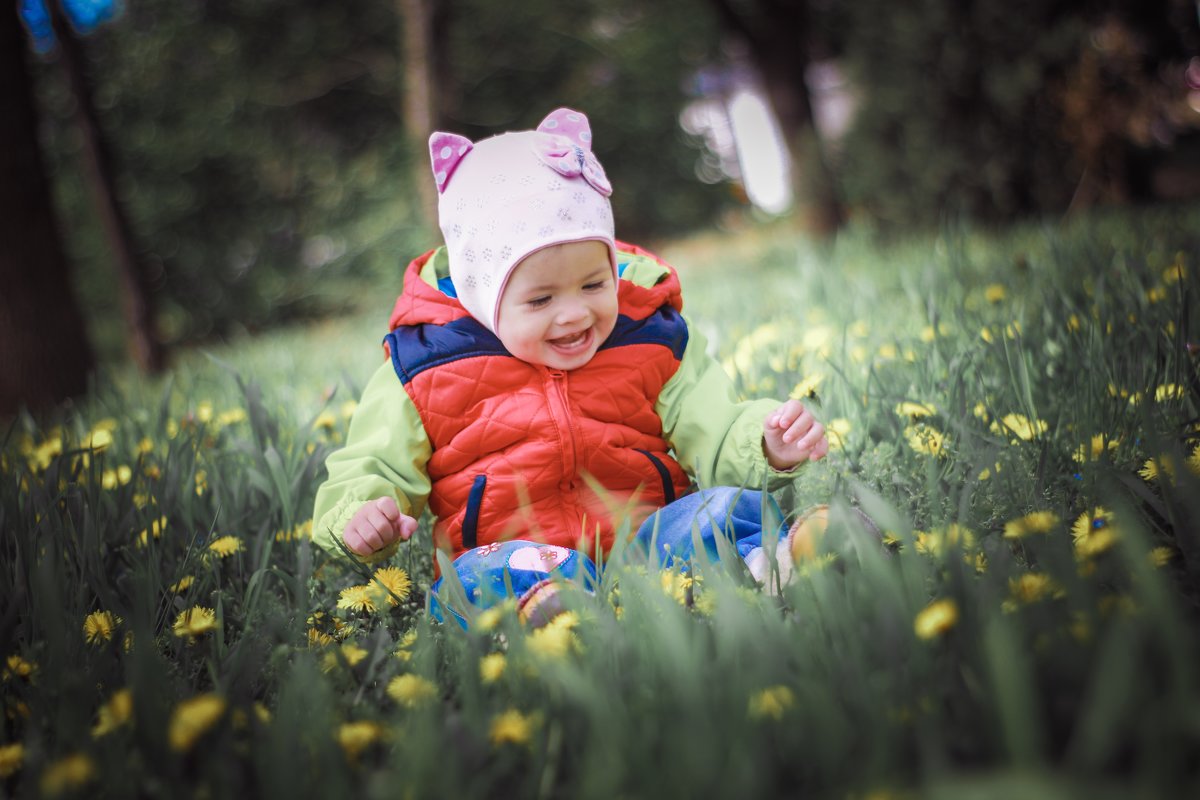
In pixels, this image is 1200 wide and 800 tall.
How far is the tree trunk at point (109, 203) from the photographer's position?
5906mm

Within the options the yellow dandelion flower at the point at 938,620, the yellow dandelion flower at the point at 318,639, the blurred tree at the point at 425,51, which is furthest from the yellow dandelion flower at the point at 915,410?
the blurred tree at the point at 425,51

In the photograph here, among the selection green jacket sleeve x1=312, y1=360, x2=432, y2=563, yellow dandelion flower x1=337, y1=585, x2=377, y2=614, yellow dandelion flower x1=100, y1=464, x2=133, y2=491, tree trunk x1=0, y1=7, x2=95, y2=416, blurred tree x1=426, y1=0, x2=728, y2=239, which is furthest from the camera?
blurred tree x1=426, y1=0, x2=728, y2=239

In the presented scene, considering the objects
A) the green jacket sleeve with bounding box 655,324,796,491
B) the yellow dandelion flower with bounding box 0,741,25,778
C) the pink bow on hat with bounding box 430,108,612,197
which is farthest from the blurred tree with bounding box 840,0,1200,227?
the yellow dandelion flower with bounding box 0,741,25,778

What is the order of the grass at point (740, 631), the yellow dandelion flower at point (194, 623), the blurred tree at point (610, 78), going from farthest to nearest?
the blurred tree at point (610, 78), the yellow dandelion flower at point (194, 623), the grass at point (740, 631)

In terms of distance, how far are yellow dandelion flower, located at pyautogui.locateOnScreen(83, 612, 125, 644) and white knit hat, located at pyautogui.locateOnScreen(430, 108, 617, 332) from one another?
2.61 feet

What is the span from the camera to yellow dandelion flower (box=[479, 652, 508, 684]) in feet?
3.59

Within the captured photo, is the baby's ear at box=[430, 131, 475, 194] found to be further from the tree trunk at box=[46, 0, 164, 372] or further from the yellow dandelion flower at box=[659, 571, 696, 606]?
the tree trunk at box=[46, 0, 164, 372]

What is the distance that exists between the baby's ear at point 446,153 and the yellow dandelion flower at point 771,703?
3.52 ft

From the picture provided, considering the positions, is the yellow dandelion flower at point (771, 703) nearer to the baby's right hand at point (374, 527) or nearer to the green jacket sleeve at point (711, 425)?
the green jacket sleeve at point (711, 425)

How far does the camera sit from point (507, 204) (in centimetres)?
146

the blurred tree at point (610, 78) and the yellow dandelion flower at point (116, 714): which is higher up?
the blurred tree at point (610, 78)

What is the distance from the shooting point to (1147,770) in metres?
0.70

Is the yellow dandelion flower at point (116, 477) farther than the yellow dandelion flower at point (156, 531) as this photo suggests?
Yes

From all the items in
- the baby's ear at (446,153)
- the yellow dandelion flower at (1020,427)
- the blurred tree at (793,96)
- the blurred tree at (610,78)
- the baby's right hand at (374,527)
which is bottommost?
the yellow dandelion flower at (1020,427)
